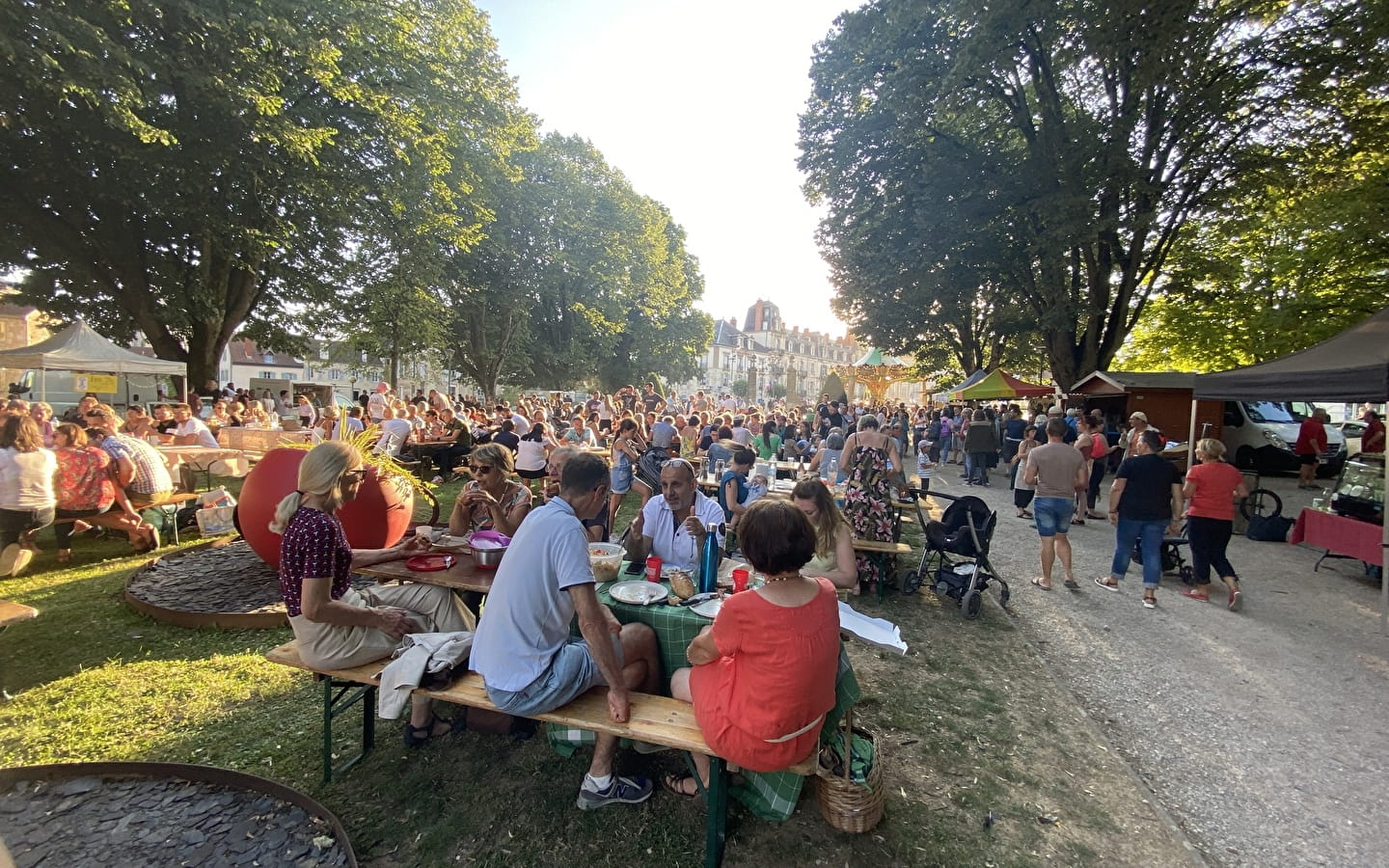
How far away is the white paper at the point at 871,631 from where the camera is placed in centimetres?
317

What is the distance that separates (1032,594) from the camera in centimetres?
682

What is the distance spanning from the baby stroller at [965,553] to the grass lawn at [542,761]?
42.9 inches

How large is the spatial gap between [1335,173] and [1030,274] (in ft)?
22.8

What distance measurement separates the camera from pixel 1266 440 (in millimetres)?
15836

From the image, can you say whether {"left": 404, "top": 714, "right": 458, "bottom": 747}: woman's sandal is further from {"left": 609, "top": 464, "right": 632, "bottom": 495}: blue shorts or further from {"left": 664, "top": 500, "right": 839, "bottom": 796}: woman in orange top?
{"left": 609, "top": 464, "right": 632, "bottom": 495}: blue shorts

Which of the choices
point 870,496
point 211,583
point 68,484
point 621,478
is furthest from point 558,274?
point 870,496

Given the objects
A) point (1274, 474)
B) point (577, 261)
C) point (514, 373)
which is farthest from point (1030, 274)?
point (514, 373)

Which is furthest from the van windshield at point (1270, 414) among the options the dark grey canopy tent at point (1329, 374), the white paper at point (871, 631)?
the white paper at point (871, 631)

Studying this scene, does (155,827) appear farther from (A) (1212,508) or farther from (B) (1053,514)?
(A) (1212,508)

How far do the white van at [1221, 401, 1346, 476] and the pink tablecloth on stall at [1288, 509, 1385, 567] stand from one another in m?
8.93

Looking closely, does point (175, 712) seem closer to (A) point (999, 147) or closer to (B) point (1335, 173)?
(A) point (999, 147)

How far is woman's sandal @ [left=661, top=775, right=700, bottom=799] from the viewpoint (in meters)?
3.21

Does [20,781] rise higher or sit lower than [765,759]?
lower

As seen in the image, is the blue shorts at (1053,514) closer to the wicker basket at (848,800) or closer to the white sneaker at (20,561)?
the wicker basket at (848,800)
